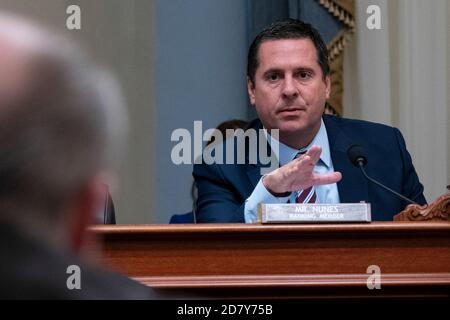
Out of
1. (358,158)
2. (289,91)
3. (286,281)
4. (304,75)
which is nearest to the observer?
(286,281)

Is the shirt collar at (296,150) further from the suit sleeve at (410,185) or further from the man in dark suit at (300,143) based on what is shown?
the suit sleeve at (410,185)

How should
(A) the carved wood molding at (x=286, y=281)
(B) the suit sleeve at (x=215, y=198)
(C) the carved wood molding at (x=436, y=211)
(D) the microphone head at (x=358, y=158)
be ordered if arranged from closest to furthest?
1. (A) the carved wood molding at (x=286, y=281)
2. (C) the carved wood molding at (x=436, y=211)
3. (D) the microphone head at (x=358, y=158)
4. (B) the suit sleeve at (x=215, y=198)

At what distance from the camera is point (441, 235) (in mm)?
2602

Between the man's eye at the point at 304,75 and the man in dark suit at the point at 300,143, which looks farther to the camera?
the man's eye at the point at 304,75

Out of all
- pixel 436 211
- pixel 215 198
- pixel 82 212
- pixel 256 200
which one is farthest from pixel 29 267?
pixel 215 198

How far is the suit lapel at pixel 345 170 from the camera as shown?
10.2ft

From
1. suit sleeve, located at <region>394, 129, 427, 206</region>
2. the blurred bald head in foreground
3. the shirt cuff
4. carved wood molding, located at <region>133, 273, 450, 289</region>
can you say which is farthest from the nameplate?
the blurred bald head in foreground

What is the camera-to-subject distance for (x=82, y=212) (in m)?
0.85

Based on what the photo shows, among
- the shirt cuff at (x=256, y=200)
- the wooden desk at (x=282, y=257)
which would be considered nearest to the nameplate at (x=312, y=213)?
the wooden desk at (x=282, y=257)

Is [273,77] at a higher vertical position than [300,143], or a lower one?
higher

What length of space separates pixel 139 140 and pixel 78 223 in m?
4.07

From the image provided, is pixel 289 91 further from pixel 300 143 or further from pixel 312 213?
pixel 312 213

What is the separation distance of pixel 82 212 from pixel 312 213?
1.75m
